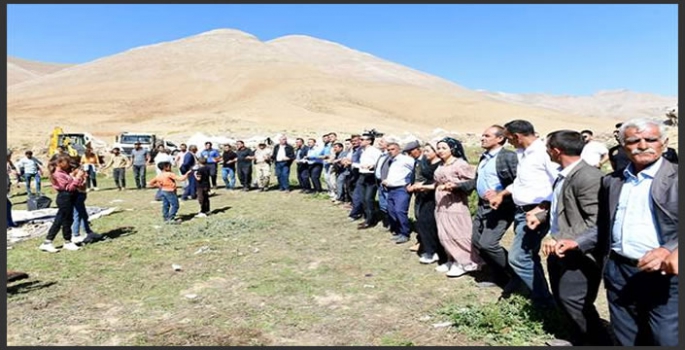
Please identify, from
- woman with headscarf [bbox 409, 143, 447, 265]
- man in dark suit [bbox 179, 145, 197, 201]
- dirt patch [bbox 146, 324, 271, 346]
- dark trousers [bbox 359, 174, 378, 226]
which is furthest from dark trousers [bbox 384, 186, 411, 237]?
man in dark suit [bbox 179, 145, 197, 201]

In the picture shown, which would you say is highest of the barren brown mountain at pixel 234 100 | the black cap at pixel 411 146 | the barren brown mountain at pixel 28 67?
the barren brown mountain at pixel 28 67

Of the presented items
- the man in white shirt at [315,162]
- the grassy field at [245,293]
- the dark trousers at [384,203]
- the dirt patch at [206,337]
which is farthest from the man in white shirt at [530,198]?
the man in white shirt at [315,162]

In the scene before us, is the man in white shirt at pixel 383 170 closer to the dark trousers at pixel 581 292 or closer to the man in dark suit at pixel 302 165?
the dark trousers at pixel 581 292

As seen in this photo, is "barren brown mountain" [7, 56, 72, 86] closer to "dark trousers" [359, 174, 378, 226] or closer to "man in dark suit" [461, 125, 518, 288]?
"dark trousers" [359, 174, 378, 226]

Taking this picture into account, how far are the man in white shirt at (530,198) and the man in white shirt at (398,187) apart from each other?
2.84 metres

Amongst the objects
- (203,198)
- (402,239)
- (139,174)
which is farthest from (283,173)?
(402,239)

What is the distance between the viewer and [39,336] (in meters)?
4.54

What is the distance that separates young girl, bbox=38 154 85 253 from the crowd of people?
0.02 meters

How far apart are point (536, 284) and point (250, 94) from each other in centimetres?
7887

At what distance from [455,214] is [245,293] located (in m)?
2.62

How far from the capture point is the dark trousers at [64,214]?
25.0 ft

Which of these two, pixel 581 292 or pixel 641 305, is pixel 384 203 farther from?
pixel 641 305

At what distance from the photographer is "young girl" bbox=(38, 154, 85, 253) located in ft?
24.9

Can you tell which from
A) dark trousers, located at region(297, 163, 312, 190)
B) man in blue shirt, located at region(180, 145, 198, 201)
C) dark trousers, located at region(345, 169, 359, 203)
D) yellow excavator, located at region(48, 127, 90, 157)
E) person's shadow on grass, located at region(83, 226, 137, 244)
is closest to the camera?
person's shadow on grass, located at region(83, 226, 137, 244)
